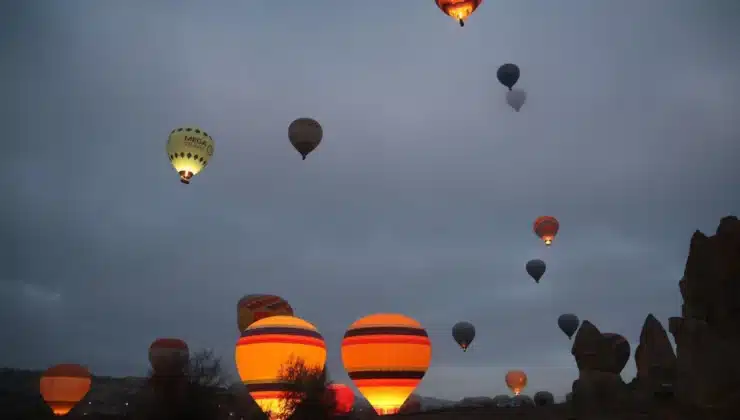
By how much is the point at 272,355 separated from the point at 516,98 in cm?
3352

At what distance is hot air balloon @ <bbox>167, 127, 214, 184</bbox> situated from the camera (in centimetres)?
3888

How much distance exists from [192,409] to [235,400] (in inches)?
659

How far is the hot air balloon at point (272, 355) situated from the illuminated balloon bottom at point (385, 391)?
8.91ft

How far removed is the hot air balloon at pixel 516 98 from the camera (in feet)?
174

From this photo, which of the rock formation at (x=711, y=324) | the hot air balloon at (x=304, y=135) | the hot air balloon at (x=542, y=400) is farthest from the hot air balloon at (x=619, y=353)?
the hot air balloon at (x=304, y=135)

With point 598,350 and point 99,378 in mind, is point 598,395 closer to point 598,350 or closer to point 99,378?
point 598,350

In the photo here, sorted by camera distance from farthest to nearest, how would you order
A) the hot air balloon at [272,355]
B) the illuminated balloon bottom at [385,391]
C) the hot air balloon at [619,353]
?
the illuminated balloon bottom at [385,391]
the hot air balloon at [272,355]
the hot air balloon at [619,353]

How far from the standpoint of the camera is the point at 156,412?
2881cm

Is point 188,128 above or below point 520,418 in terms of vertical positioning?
above

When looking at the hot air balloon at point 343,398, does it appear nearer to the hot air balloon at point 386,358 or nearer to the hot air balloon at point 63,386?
the hot air balloon at point 386,358

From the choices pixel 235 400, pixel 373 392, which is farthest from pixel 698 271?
pixel 235 400

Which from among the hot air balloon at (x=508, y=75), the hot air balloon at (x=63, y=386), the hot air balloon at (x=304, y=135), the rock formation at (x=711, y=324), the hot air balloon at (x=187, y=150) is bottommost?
the rock formation at (x=711, y=324)

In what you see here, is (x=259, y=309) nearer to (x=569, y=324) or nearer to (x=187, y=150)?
(x=187, y=150)

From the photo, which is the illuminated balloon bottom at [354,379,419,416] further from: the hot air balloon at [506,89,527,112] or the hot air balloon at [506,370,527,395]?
the hot air balloon at [506,370,527,395]
